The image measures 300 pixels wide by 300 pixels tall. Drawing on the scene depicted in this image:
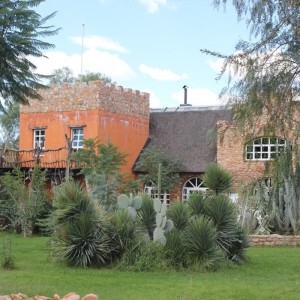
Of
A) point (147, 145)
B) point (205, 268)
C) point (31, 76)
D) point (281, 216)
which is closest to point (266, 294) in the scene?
point (205, 268)

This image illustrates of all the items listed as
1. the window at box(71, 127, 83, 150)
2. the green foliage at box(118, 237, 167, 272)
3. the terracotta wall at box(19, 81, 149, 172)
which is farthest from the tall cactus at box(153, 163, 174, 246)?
the window at box(71, 127, 83, 150)

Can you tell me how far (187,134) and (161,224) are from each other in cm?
1909

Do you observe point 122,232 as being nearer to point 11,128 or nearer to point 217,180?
point 217,180

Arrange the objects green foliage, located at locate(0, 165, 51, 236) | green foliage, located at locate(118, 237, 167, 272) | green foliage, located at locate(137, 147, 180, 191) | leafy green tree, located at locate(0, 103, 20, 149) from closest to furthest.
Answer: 1. green foliage, located at locate(118, 237, 167, 272)
2. green foliage, located at locate(0, 165, 51, 236)
3. green foliage, located at locate(137, 147, 180, 191)
4. leafy green tree, located at locate(0, 103, 20, 149)

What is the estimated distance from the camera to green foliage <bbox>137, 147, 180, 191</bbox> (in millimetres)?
32188

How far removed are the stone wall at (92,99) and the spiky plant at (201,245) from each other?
698 inches

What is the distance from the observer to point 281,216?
23734 mm

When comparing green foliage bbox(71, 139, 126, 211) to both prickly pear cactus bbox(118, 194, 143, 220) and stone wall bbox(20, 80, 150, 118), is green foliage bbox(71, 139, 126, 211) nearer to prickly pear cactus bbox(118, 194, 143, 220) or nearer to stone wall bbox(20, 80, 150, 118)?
prickly pear cactus bbox(118, 194, 143, 220)

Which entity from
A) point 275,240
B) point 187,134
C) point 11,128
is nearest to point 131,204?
point 275,240

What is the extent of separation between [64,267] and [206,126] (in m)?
19.9

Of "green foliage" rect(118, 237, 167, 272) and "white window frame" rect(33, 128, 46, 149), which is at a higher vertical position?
"white window frame" rect(33, 128, 46, 149)

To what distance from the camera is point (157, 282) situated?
1277cm

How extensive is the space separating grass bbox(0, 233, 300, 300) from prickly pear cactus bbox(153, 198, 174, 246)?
1.14m

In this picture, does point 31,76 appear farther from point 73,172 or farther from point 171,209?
point 73,172
